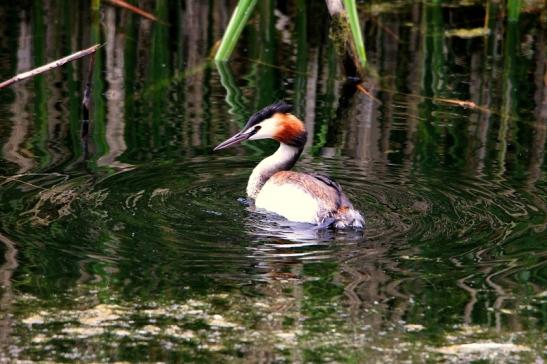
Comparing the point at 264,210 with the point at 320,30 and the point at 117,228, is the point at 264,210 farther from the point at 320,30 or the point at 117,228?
the point at 320,30

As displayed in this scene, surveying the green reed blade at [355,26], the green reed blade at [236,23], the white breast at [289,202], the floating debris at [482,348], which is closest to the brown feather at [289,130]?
the white breast at [289,202]

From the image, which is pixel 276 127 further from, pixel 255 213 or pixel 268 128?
pixel 255 213

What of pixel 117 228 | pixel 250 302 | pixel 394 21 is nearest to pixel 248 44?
pixel 394 21

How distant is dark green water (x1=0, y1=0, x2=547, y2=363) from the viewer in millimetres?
4934

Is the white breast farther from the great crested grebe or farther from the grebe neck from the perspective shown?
the grebe neck

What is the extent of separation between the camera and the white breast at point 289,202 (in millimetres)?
6797

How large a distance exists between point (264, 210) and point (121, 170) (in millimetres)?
1070

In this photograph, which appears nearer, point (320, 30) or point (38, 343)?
point (38, 343)

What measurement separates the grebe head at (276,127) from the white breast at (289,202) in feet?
1.98

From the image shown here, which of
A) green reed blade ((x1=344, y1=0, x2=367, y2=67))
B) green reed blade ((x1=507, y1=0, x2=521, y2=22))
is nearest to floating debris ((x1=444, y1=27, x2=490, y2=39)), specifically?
green reed blade ((x1=507, y1=0, x2=521, y2=22))

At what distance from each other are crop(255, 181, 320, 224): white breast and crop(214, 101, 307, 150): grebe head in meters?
0.60

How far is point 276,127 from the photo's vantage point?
308 inches

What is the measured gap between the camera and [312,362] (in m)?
4.57

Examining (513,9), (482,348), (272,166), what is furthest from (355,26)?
(482,348)
